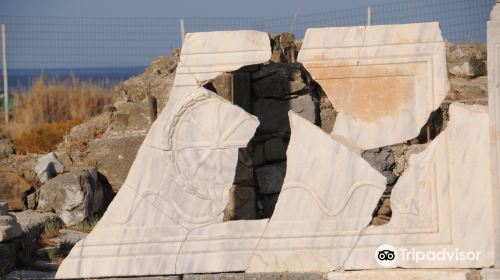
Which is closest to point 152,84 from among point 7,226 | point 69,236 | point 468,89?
point 69,236

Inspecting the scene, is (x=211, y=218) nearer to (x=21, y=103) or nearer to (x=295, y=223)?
(x=295, y=223)

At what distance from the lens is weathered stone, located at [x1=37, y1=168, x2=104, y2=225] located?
409 inches

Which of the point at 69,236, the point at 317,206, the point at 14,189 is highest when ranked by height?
the point at 317,206

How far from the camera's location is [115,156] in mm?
11016

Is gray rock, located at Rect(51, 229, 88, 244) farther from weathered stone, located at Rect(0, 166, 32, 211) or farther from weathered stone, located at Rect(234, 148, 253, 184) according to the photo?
weathered stone, located at Rect(234, 148, 253, 184)

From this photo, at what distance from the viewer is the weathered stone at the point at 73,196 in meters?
10.4

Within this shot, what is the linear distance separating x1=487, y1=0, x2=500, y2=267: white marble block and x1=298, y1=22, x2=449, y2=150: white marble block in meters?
0.28

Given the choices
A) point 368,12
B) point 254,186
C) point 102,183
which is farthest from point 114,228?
point 368,12

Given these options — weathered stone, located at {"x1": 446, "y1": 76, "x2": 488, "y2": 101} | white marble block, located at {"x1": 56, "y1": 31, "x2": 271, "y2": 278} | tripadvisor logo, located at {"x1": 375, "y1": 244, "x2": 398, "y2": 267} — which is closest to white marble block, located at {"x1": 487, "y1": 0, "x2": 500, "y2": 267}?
tripadvisor logo, located at {"x1": 375, "y1": 244, "x2": 398, "y2": 267}

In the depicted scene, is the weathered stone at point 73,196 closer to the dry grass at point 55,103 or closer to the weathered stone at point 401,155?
the weathered stone at point 401,155

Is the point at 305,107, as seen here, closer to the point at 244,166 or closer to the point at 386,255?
the point at 244,166

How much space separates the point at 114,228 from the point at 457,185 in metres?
2.19

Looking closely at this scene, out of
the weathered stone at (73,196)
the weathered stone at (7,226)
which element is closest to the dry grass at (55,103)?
the weathered stone at (73,196)

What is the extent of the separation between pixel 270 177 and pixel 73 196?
204 cm
